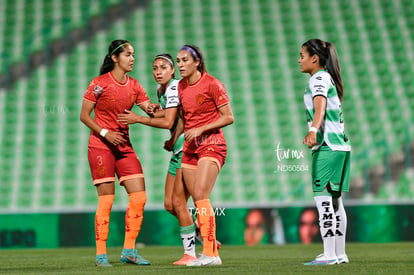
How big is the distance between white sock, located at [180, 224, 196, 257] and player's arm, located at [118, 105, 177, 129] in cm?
91

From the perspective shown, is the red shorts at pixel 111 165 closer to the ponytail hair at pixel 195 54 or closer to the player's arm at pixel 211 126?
the player's arm at pixel 211 126

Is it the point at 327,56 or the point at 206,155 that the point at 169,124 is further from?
the point at 327,56

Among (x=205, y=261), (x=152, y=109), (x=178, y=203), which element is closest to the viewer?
(x=205, y=261)

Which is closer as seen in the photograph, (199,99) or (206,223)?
(206,223)

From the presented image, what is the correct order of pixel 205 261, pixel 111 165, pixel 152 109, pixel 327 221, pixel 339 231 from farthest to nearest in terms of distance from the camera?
pixel 152 109 → pixel 111 165 → pixel 339 231 → pixel 205 261 → pixel 327 221

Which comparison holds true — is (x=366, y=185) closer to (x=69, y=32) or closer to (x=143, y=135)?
(x=143, y=135)

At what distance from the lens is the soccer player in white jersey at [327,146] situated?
584cm

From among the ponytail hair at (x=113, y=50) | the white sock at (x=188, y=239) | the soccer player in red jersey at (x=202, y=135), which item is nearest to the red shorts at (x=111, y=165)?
the soccer player in red jersey at (x=202, y=135)

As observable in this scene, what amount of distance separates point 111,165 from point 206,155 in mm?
907

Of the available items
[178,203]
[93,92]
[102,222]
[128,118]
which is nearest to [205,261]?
[178,203]

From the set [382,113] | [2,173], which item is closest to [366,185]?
[382,113]

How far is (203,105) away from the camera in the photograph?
6121 mm

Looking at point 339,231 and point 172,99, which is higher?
point 172,99

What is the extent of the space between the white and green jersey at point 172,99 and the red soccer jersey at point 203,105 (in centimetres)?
25
